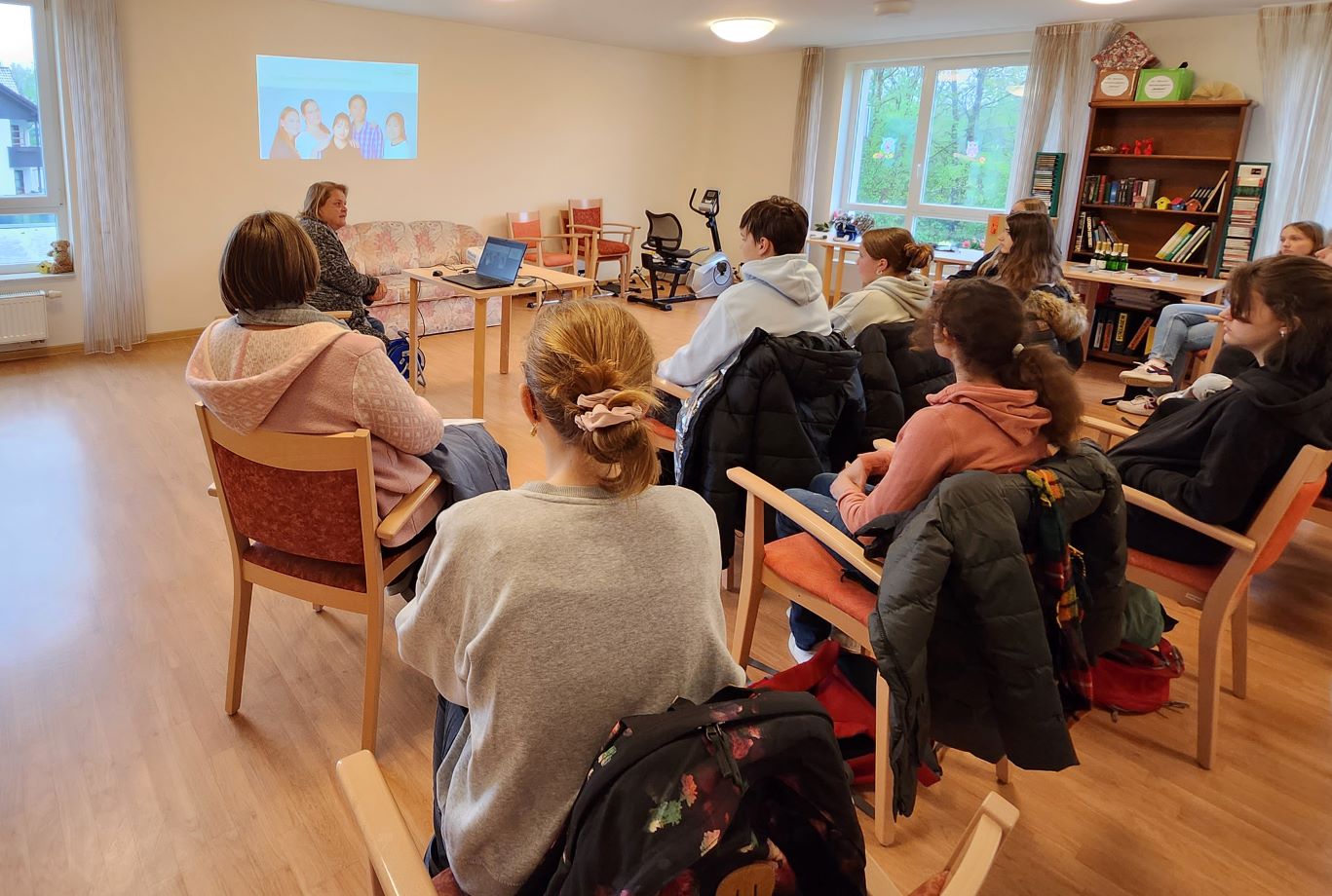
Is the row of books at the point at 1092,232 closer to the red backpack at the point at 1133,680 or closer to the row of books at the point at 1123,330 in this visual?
the row of books at the point at 1123,330

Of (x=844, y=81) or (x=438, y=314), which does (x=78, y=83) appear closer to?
(x=438, y=314)

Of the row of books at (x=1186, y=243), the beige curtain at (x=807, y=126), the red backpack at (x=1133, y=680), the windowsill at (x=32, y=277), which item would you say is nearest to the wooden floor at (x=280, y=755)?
the red backpack at (x=1133, y=680)

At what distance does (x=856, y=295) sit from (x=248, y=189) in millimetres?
4790

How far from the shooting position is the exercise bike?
7770 millimetres

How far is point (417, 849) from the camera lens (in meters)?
0.94

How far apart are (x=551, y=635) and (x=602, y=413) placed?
0.87ft

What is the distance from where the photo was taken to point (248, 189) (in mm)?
5938

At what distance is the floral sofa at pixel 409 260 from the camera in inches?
236

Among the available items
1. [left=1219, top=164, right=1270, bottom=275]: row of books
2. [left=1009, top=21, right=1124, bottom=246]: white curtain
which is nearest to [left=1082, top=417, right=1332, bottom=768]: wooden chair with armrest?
[left=1219, top=164, right=1270, bottom=275]: row of books

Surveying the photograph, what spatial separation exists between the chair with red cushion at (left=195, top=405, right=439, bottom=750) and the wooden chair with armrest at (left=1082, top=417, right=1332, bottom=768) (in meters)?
1.75

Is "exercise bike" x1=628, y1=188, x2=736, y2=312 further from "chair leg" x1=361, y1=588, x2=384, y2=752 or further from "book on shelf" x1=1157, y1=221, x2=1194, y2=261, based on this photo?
"chair leg" x1=361, y1=588, x2=384, y2=752

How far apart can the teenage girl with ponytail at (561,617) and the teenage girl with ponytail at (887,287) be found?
193cm

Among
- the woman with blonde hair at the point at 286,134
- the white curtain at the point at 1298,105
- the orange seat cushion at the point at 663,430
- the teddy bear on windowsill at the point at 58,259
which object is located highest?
the white curtain at the point at 1298,105

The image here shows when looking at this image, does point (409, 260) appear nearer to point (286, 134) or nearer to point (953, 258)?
point (286, 134)
